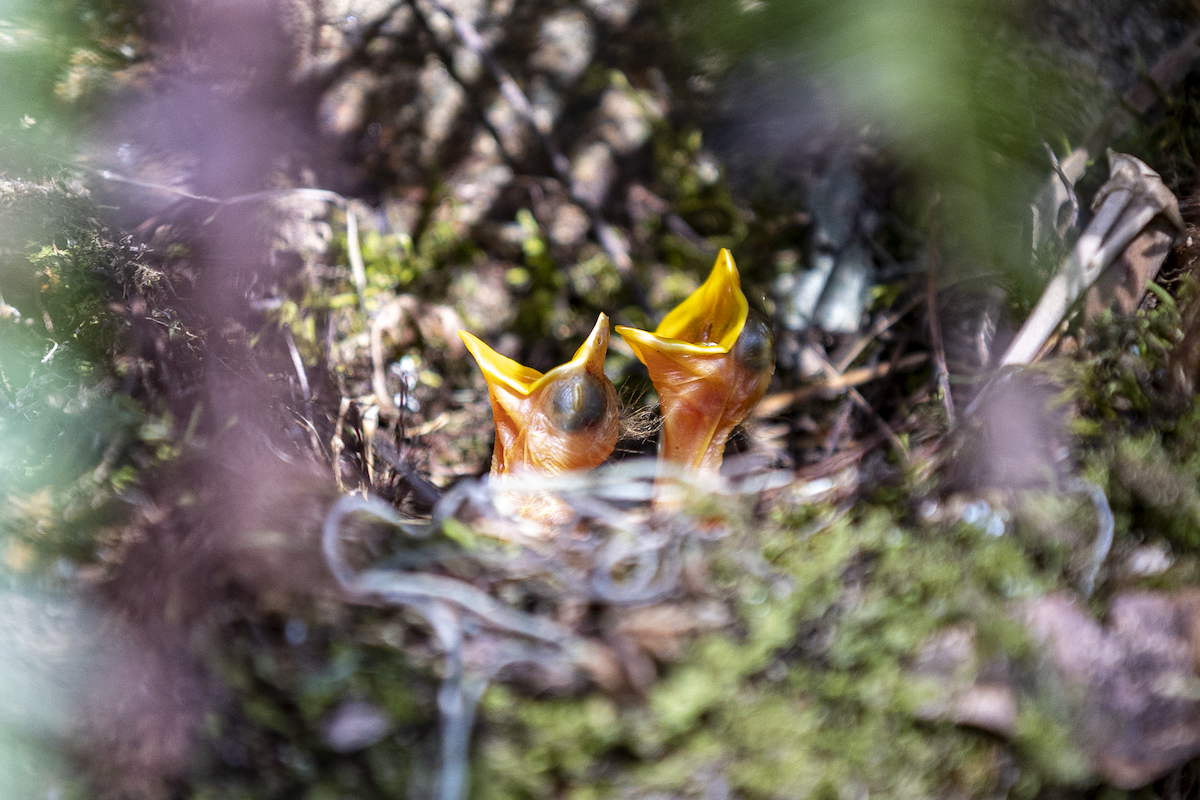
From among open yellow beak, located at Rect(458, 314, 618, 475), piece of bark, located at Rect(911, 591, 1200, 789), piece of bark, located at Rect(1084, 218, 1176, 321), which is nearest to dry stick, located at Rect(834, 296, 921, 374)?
piece of bark, located at Rect(1084, 218, 1176, 321)

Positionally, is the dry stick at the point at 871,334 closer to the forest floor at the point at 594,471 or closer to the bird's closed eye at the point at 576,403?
the forest floor at the point at 594,471

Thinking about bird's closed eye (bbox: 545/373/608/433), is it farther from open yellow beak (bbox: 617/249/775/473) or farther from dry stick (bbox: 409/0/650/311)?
dry stick (bbox: 409/0/650/311)

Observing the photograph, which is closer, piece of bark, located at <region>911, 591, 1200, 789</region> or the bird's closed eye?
piece of bark, located at <region>911, 591, 1200, 789</region>

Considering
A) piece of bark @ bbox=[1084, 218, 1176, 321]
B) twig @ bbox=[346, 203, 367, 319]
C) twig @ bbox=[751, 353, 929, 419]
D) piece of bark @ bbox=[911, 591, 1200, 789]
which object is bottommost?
twig @ bbox=[751, 353, 929, 419]

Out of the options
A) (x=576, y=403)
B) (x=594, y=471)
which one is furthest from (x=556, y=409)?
(x=594, y=471)

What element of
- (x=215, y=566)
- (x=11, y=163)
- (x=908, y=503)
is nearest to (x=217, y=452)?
(x=215, y=566)

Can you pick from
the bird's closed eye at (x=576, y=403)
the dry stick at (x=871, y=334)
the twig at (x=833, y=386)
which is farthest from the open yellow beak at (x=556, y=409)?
the dry stick at (x=871, y=334)

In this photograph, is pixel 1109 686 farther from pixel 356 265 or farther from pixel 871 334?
pixel 356 265
